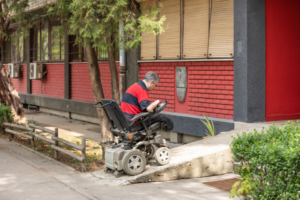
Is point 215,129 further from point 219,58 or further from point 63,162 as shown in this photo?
point 63,162

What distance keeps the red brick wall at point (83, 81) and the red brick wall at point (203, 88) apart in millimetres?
3539

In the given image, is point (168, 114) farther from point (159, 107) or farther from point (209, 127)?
point (159, 107)

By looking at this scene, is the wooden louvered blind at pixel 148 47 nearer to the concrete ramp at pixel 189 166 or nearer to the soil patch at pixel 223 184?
the concrete ramp at pixel 189 166

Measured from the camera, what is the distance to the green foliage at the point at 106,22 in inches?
306

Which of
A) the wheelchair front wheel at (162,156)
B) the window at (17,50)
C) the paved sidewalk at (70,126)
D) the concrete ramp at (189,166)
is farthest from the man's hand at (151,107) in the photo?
the window at (17,50)

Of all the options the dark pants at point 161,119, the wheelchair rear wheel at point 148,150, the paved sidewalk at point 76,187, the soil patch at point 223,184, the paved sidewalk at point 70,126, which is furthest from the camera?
the paved sidewalk at point 70,126

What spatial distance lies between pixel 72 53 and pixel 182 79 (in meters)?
7.72

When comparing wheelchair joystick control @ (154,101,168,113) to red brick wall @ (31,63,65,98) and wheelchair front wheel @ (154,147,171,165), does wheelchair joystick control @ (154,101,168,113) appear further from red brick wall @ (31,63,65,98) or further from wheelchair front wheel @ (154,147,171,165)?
red brick wall @ (31,63,65,98)

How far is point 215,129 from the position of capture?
1002cm

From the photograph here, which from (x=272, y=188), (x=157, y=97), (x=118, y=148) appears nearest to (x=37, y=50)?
(x=157, y=97)

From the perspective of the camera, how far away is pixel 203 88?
1067 centimetres

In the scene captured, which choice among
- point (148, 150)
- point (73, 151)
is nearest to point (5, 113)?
point (73, 151)

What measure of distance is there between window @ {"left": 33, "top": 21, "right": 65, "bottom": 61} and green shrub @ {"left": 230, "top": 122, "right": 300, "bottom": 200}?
14.8m

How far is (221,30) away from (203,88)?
1.59m
